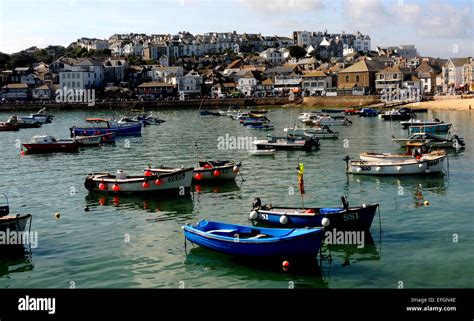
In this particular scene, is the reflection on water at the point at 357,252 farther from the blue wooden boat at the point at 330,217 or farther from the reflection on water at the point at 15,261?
the reflection on water at the point at 15,261

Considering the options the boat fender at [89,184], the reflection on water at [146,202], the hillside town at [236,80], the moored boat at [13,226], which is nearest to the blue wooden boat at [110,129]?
the boat fender at [89,184]

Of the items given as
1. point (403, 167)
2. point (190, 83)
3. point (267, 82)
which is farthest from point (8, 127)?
point (267, 82)

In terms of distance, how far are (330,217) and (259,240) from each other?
369cm


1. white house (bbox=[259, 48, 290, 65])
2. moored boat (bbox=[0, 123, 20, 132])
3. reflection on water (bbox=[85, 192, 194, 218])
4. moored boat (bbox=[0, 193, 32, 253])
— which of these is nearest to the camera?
moored boat (bbox=[0, 193, 32, 253])

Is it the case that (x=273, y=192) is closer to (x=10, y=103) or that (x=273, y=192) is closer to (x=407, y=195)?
(x=407, y=195)

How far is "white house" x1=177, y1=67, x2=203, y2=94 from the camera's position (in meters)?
144

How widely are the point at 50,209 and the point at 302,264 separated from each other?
555 inches

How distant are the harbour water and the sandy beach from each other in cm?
4909

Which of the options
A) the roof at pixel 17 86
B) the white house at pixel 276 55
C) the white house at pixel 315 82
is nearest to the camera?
the white house at pixel 315 82

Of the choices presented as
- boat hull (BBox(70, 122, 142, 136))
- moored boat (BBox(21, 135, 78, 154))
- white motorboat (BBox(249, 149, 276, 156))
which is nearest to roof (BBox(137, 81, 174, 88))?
boat hull (BBox(70, 122, 142, 136))

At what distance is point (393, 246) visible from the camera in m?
20.8

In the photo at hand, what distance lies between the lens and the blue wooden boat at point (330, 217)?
2134cm

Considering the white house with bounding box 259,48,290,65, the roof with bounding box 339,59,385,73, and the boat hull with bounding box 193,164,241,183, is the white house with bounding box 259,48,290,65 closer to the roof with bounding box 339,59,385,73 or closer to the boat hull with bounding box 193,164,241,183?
the roof with bounding box 339,59,385,73
